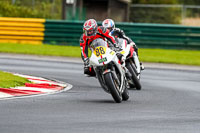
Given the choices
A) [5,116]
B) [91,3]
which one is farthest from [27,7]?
[5,116]

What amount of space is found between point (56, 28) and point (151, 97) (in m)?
14.9

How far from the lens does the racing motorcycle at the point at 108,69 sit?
→ 10.9 metres

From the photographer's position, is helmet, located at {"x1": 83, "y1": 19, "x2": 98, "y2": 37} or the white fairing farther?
helmet, located at {"x1": 83, "y1": 19, "x2": 98, "y2": 37}

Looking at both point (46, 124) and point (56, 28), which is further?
point (56, 28)

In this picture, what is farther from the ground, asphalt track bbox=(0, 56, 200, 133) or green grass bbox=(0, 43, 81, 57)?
asphalt track bbox=(0, 56, 200, 133)

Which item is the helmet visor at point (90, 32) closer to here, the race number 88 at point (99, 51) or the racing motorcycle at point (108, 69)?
the racing motorcycle at point (108, 69)

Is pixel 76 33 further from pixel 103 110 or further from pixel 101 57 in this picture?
pixel 103 110

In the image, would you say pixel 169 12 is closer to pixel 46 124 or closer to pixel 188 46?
pixel 188 46

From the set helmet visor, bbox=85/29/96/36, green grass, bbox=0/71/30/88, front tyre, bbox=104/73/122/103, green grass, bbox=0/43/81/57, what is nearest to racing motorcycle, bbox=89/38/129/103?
front tyre, bbox=104/73/122/103

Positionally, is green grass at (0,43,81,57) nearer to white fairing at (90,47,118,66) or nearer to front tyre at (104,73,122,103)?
white fairing at (90,47,118,66)

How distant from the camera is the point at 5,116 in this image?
8766 millimetres

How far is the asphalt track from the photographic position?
26.6ft

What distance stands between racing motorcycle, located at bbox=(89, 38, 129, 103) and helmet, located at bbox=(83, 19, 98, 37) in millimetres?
157

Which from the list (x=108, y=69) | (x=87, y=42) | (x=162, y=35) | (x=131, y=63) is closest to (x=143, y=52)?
(x=162, y=35)
